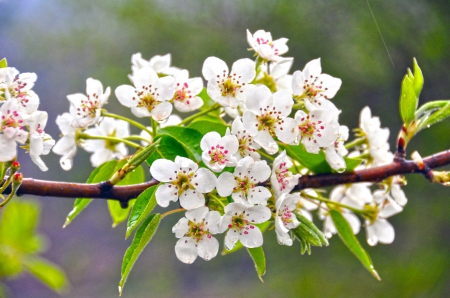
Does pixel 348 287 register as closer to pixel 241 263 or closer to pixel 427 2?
pixel 241 263

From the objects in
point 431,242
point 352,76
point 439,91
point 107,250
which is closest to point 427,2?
point 439,91

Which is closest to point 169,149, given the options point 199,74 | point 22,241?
point 22,241

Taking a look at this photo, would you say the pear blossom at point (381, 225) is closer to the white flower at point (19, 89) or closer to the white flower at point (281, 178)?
the white flower at point (281, 178)

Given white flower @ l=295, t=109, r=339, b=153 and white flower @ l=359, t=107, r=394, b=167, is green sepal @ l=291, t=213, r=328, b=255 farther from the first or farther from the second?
white flower @ l=359, t=107, r=394, b=167

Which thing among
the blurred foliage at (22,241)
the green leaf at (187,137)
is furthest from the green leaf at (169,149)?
the blurred foliage at (22,241)

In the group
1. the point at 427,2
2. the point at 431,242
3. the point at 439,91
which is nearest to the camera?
the point at 427,2
